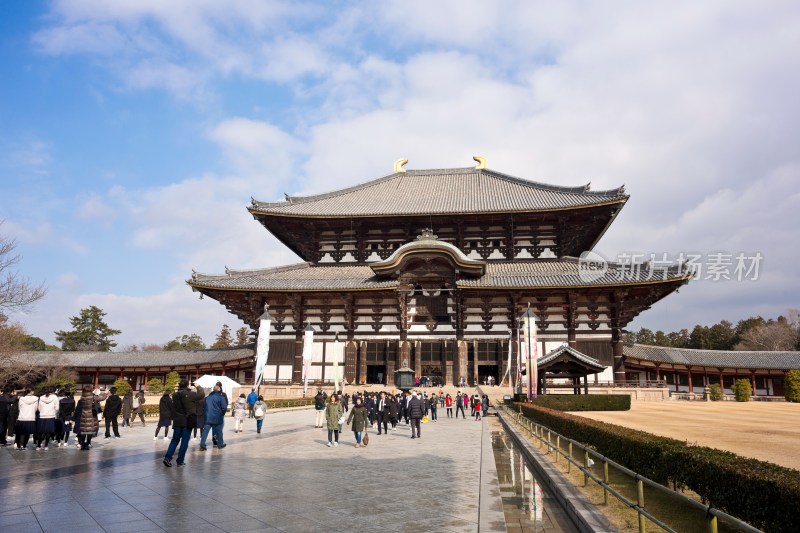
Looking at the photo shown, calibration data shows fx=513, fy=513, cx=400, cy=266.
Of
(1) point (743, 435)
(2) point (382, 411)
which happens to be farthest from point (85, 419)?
(1) point (743, 435)

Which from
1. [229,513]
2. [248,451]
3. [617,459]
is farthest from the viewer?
[248,451]

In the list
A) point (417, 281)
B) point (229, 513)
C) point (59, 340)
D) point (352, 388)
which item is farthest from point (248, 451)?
point (59, 340)

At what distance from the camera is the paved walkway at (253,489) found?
6.82 m

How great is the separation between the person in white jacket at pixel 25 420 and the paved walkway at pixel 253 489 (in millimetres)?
471

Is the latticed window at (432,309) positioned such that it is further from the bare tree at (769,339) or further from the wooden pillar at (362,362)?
the bare tree at (769,339)

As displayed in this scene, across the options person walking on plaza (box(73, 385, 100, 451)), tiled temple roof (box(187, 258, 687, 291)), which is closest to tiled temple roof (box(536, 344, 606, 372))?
tiled temple roof (box(187, 258, 687, 291))

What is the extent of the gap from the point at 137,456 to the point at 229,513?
21.5ft

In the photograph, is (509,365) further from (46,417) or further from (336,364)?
(46,417)

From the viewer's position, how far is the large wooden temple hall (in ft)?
119

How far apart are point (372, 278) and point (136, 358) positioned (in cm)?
2488

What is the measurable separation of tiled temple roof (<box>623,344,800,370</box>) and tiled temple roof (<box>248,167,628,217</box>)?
528 inches

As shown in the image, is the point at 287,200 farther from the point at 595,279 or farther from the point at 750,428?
the point at 750,428

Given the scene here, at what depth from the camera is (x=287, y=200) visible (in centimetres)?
4662

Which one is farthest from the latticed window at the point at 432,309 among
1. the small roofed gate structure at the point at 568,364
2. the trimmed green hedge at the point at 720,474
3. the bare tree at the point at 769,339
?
the bare tree at the point at 769,339
